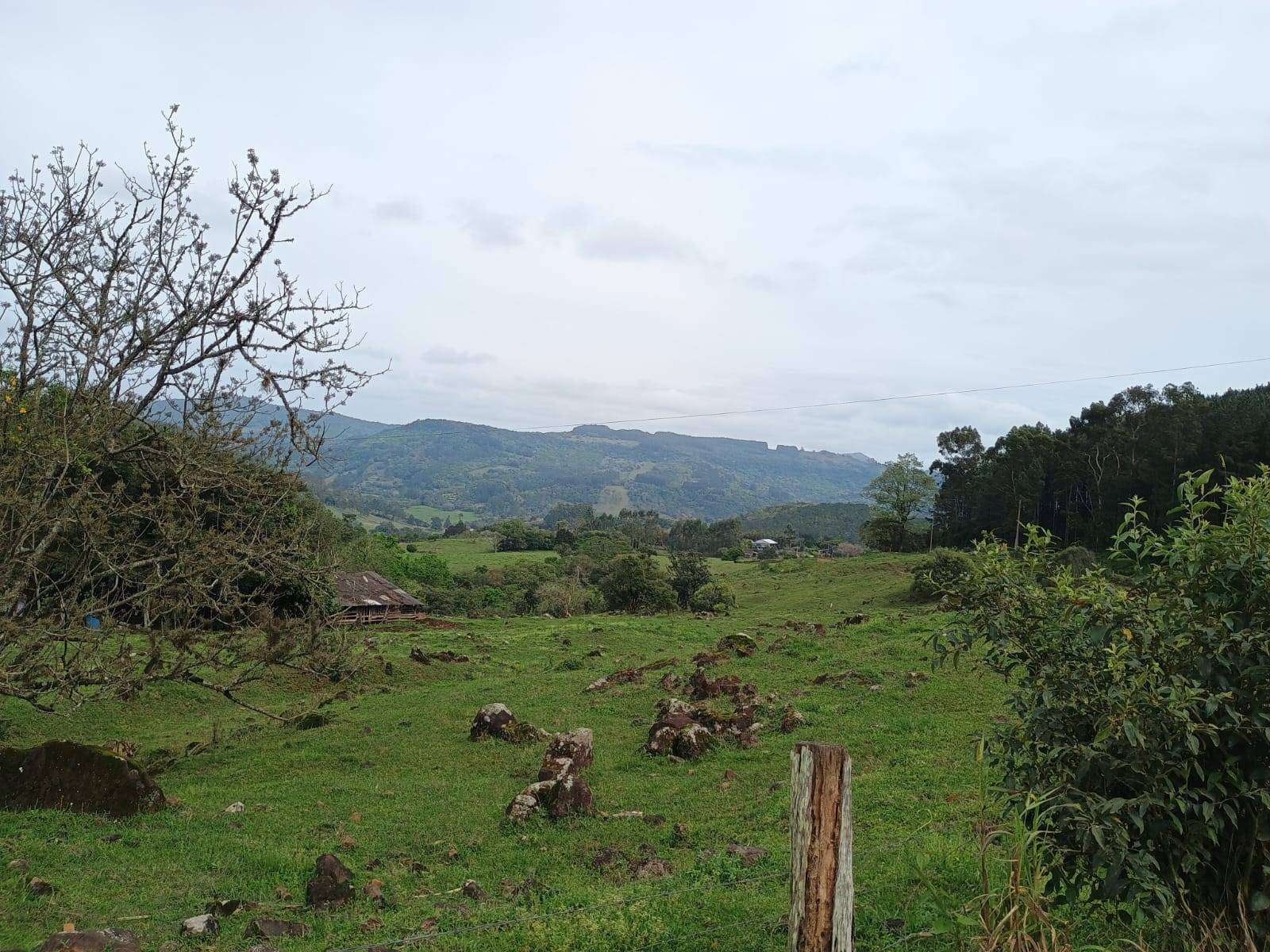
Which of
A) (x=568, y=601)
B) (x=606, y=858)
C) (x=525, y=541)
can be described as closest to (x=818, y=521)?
(x=525, y=541)

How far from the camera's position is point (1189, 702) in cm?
459

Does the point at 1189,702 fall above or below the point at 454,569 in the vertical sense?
above

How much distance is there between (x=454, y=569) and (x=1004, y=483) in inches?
1756

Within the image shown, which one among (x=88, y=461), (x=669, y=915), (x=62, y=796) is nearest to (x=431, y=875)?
(x=669, y=915)

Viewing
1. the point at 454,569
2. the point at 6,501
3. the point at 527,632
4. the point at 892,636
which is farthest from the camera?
the point at 454,569

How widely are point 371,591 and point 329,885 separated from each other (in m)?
38.1

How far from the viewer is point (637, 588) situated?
1860 inches

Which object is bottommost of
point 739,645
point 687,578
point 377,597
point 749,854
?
point 377,597

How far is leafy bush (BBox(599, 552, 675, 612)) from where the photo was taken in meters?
46.8

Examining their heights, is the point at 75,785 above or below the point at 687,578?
above

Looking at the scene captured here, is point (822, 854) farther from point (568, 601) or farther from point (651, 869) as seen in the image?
point (568, 601)

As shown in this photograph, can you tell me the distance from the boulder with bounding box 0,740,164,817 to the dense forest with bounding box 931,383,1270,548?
43861mm

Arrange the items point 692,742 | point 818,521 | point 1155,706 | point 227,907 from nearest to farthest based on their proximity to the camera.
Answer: point 1155,706 → point 227,907 → point 692,742 → point 818,521

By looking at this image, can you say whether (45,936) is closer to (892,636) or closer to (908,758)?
(908,758)
